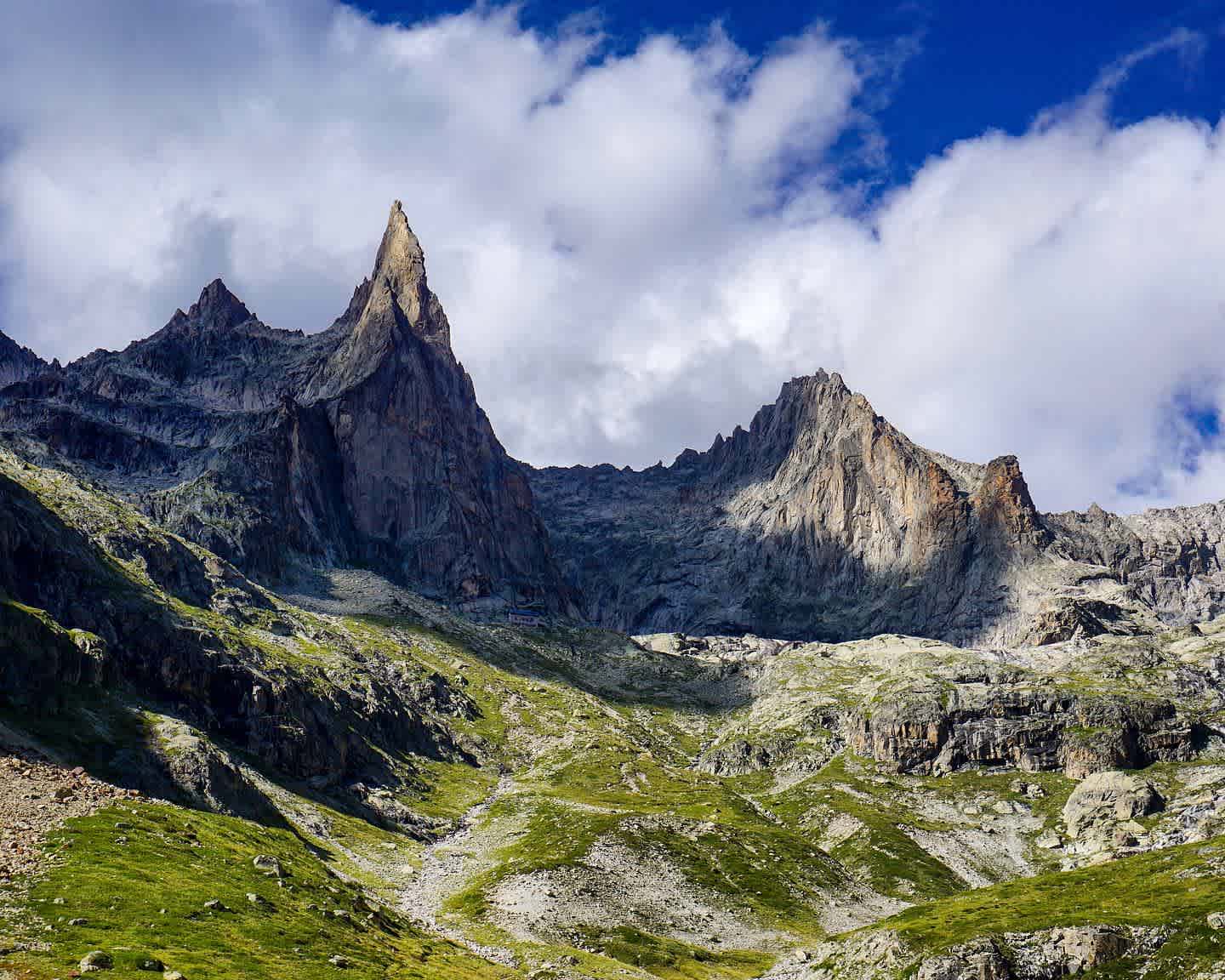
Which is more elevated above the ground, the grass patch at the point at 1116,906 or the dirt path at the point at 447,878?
the grass patch at the point at 1116,906

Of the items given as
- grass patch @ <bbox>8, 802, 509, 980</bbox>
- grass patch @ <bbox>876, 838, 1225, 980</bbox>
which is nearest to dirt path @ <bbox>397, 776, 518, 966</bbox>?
grass patch @ <bbox>8, 802, 509, 980</bbox>

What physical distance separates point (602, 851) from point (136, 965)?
113451mm

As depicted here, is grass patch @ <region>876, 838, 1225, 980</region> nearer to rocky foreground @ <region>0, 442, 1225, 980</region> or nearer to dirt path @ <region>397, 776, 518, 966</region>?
rocky foreground @ <region>0, 442, 1225, 980</region>

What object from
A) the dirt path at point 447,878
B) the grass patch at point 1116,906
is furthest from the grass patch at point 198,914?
the grass patch at point 1116,906

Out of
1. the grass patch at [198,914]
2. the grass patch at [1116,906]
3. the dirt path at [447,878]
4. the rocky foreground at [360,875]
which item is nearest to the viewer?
the grass patch at [198,914]

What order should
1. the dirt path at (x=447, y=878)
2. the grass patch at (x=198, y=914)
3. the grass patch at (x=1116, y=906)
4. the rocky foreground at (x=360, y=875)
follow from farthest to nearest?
the dirt path at (x=447, y=878)
the grass patch at (x=1116, y=906)
the rocky foreground at (x=360, y=875)
the grass patch at (x=198, y=914)

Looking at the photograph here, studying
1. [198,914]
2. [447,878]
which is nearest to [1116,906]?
[198,914]

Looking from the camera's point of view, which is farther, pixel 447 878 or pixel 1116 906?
pixel 447 878

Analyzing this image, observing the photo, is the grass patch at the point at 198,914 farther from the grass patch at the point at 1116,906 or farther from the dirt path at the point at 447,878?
the grass patch at the point at 1116,906

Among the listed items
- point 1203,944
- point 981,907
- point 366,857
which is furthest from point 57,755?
point 1203,944

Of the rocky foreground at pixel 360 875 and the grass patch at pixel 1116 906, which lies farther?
the grass patch at pixel 1116 906

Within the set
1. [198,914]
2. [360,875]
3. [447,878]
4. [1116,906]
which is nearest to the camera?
[198,914]

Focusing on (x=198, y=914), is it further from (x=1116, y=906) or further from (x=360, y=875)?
(x=1116, y=906)

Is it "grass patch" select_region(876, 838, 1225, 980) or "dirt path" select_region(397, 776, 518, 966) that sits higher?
"grass patch" select_region(876, 838, 1225, 980)
